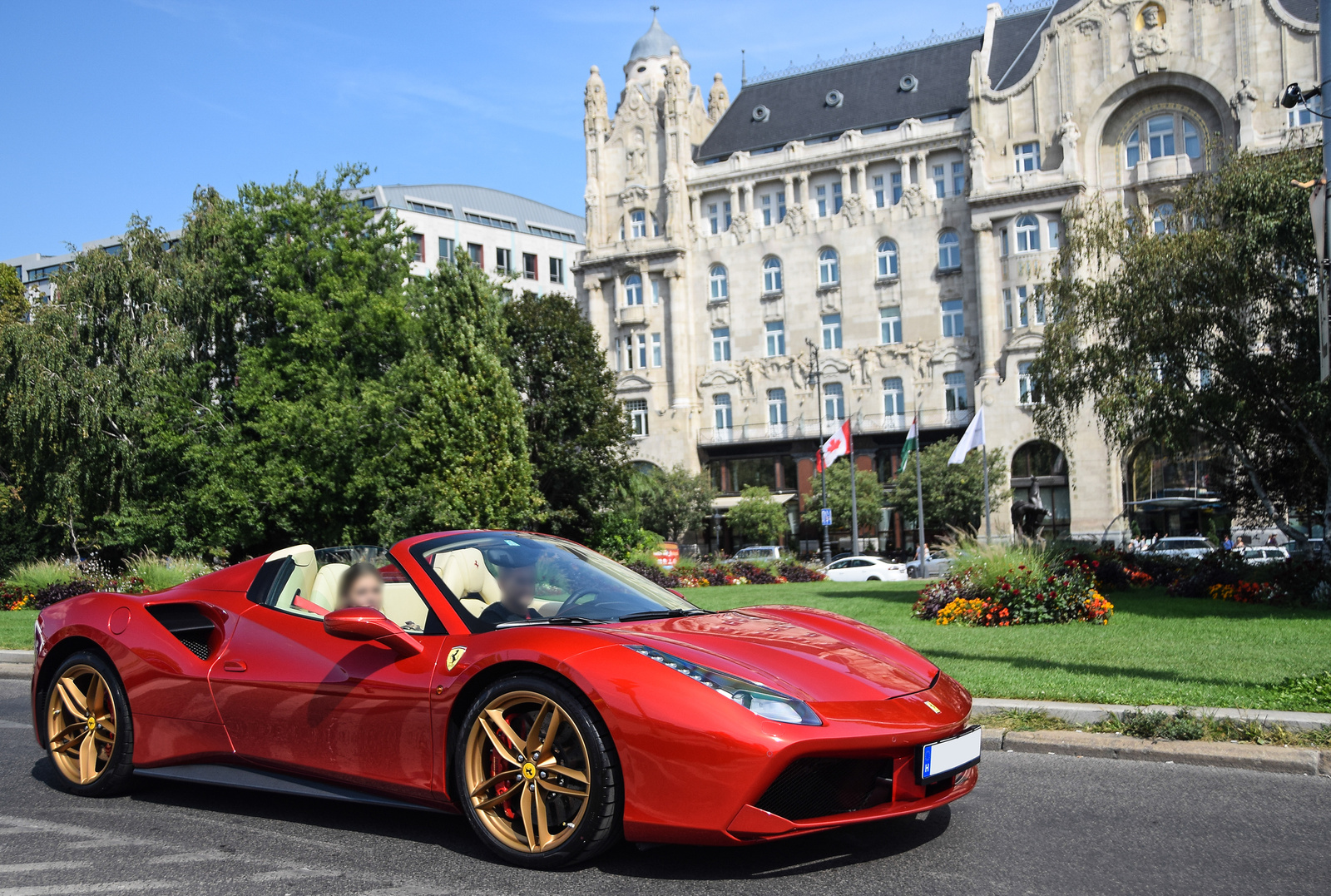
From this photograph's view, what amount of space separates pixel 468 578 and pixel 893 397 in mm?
60052

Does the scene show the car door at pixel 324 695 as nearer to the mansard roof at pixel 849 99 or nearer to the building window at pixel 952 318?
the building window at pixel 952 318

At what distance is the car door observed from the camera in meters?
4.61

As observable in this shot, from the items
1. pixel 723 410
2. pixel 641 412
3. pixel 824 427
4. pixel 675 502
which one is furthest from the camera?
pixel 641 412

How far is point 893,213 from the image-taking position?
2490 inches

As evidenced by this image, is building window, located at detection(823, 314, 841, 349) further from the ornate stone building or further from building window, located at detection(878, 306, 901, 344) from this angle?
building window, located at detection(878, 306, 901, 344)

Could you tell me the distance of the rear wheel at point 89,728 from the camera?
18.5ft

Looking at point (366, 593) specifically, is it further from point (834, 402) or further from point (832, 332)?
point (832, 332)

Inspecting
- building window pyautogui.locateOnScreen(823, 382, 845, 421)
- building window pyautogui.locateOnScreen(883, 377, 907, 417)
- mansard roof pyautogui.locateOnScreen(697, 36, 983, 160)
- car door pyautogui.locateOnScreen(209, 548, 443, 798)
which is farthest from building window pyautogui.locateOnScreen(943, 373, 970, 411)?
car door pyautogui.locateOnScreen(209, 548, 443, 798)

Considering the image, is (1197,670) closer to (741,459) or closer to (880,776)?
(880,776)

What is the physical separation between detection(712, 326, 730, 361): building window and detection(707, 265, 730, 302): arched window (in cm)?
195

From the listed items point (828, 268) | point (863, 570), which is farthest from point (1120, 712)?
point (828, 268)

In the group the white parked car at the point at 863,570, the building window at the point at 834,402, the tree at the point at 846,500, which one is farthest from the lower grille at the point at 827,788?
the building window at the point at 834,402

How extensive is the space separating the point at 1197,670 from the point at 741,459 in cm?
5824

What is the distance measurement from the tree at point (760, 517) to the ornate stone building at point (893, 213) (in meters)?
2.74
